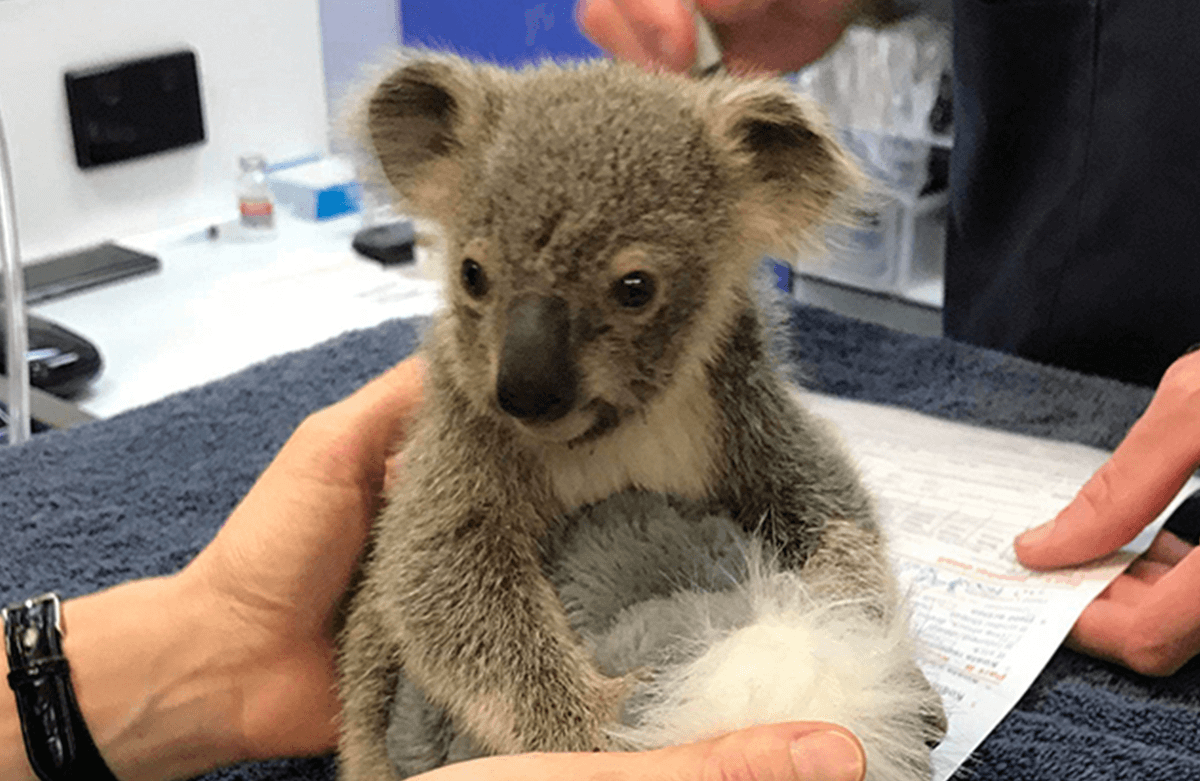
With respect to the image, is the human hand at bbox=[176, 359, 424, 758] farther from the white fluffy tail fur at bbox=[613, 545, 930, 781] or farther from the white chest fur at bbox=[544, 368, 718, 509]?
the white fluffy tail fur at bbox=[613, 545, 930, 781]

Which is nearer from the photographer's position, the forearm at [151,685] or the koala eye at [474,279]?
the koala eye at [474,279]

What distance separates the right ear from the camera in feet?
2.78

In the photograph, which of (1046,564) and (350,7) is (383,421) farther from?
(350,7)

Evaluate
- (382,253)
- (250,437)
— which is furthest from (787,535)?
(382,253)

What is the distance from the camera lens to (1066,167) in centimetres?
165

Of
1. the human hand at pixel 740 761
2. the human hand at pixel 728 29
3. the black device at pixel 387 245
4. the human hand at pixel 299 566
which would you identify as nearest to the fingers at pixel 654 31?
the human hand at pixel 728 29

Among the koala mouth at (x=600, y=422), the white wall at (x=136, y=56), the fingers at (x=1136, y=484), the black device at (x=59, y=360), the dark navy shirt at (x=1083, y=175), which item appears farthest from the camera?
the white wall at (x=136, y=56)

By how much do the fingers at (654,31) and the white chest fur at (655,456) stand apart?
0.54 metres

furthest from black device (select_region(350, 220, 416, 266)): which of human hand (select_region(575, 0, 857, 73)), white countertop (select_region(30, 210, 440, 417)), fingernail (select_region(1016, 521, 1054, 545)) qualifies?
fingernail (select_region(1016, 521, 1054, 545))

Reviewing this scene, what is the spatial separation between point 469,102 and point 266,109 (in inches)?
73.3

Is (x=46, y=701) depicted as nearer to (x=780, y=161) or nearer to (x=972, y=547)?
(x=780, y=161)

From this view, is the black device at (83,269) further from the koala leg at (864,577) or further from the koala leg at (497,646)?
the koala leg at (864,577)

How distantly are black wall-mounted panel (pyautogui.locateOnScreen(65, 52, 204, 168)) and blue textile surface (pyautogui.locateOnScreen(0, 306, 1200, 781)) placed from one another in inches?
29.7

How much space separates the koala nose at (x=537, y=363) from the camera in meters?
0.69
